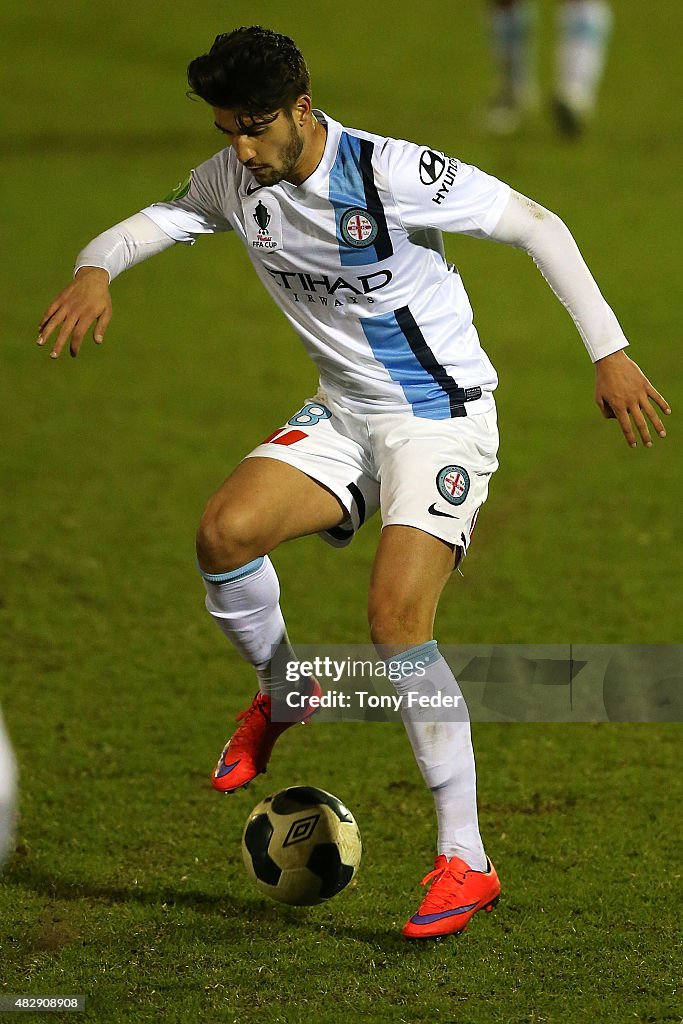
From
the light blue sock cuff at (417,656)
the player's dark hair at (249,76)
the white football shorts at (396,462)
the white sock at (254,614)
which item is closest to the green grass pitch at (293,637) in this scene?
the white sock at (254,614)

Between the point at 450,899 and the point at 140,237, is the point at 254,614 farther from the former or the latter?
the point at 140,237

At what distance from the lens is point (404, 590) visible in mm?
3270

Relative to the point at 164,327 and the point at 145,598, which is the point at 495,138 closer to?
the point at 164,327

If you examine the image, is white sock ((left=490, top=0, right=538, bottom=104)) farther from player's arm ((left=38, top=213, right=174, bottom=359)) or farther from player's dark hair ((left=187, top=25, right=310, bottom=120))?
Answer: player's dark hair ((left=187, top=25, right=310, bottom=120))

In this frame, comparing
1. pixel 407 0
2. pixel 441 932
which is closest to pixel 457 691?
pixel 441 932

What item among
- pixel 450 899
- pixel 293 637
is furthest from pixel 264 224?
pixel 293 637

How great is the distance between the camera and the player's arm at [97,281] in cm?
340

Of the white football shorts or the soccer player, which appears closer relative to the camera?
the soccer player

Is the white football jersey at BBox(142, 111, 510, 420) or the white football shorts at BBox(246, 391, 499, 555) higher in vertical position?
the white football jersey at BBox(142, 111, 510, 420)

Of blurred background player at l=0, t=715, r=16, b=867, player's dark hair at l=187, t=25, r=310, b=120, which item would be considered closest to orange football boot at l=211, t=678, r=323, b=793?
player's dark hair at l=187, t=25, r=310, b=120

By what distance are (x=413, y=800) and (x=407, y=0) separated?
52.7ft

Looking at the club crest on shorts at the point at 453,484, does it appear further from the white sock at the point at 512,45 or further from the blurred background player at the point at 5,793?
the white sock at the point at 512,45

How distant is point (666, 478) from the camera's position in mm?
6527

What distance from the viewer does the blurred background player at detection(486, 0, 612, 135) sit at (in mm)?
12758
